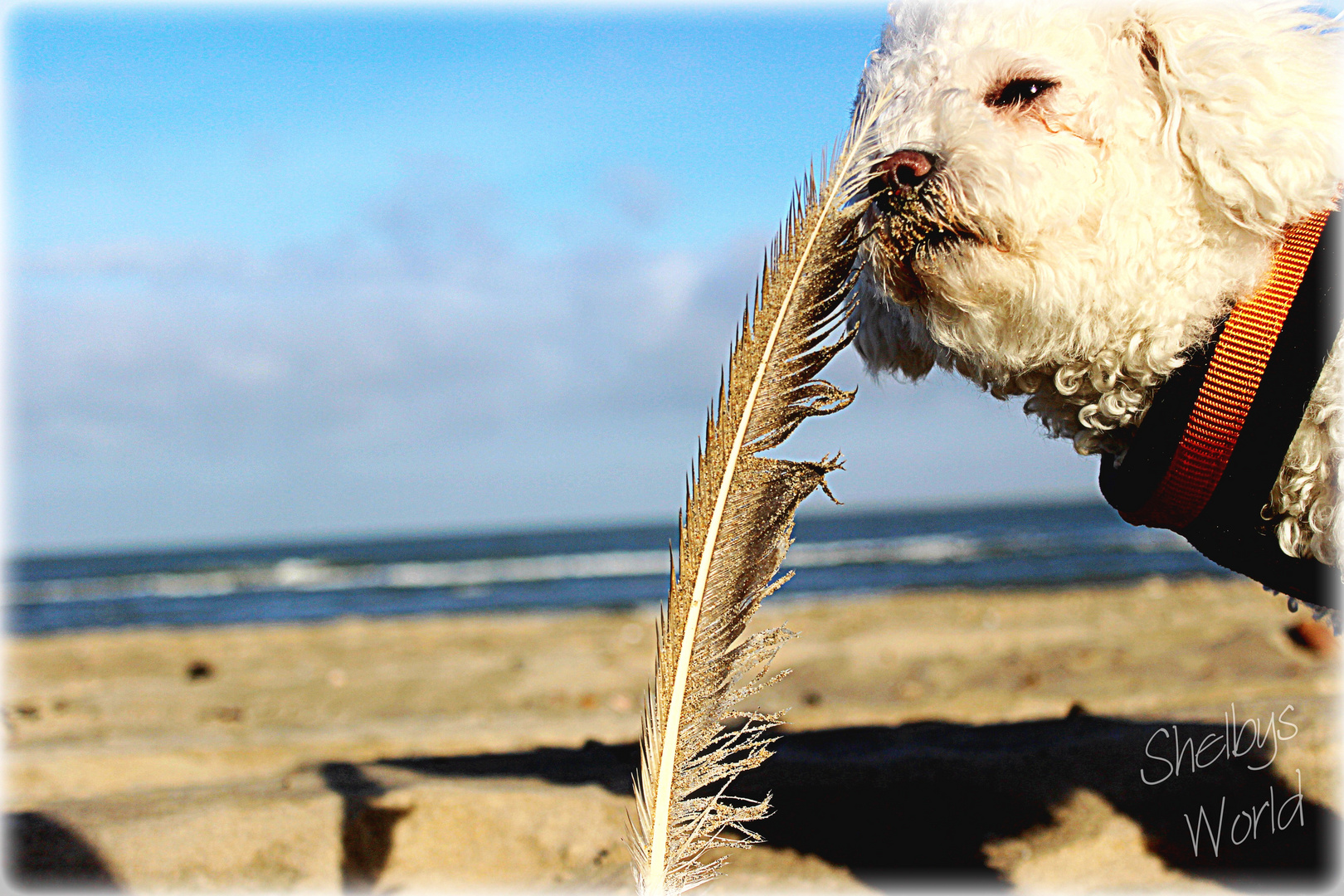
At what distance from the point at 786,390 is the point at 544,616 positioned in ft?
37.9

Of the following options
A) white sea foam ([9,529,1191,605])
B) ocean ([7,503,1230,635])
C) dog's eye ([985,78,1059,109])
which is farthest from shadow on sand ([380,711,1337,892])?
white sea foam ([9,529,1191,605])

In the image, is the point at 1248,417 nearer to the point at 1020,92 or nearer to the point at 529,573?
the point at 1020,92

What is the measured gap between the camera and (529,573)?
1053 inches

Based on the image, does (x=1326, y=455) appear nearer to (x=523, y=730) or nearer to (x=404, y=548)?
(x=523, y=730)

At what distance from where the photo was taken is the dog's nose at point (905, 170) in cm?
163

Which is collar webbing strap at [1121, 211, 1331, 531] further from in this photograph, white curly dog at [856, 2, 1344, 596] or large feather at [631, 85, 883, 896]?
large feather at [631, 85, 883, 896]

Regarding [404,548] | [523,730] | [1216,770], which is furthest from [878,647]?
[404,548]

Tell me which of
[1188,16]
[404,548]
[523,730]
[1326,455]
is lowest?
[404,548]

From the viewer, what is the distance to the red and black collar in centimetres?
164

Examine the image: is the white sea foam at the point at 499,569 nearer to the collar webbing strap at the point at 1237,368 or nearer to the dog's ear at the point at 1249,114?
the collar webbing strap at the point at 1237,368

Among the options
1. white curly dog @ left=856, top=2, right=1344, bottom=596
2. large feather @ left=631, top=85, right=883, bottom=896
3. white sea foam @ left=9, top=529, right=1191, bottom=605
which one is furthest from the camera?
white sea foam @ left=9, top=529, right=1191, bottom=605

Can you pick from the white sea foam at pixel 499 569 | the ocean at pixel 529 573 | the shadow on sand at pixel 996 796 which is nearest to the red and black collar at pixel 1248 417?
the shadow on sand at pixel 996 796

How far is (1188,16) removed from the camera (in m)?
1.74

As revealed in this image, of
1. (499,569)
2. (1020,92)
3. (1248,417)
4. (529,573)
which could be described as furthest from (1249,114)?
(499,569)
